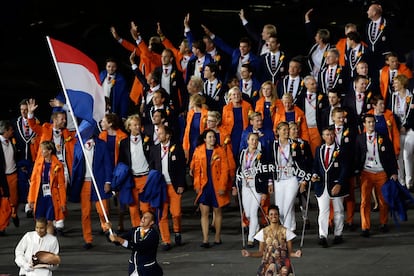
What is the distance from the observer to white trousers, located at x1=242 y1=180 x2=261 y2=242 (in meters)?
20.6

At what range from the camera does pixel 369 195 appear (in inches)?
830

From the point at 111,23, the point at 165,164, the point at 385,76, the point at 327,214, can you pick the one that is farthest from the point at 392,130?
the point at 111,23

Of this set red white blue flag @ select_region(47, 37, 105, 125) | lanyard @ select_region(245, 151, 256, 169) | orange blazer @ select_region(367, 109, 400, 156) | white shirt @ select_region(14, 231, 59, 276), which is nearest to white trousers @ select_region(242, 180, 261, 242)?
lanyard @ select_region(245, 151, 256, 169)

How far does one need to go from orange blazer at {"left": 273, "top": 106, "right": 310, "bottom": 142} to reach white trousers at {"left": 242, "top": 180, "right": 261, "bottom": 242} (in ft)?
4.99

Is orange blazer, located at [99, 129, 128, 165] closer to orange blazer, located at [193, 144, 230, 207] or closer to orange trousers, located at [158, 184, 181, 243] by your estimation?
orange trousers, located at [158, 184, 181, 243]

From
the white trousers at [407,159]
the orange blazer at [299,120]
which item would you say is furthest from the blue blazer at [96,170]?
the white trousers at [407,159]

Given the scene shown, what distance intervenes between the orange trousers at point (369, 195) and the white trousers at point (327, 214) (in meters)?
0.44

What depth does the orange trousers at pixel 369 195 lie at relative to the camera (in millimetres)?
20859

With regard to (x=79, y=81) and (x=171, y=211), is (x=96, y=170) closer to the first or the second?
(x=171, y=211)

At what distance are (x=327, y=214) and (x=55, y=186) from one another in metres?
4.35

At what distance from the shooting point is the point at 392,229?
21.3m

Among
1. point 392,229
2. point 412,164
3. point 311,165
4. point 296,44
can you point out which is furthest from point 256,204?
point 296,44

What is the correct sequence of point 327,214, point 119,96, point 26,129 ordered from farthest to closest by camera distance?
point 119,96 < point 26,129 < point 327,214

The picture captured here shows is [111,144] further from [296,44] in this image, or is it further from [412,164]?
[296,44]
